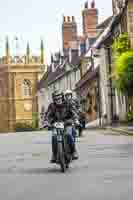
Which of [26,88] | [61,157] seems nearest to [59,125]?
[61,157]

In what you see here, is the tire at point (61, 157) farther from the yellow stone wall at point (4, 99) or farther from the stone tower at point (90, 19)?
the yellow stone wall at point (4, 99)

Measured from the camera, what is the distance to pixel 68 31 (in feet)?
282

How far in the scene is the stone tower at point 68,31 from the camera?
84375 mm

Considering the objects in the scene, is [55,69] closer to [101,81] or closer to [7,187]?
[101,81]

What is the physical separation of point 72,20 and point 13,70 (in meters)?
24.6

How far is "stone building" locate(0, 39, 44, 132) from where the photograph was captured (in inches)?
4124

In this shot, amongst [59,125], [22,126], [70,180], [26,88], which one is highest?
[26,88]

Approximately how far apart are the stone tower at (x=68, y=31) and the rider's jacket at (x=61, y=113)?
68927 millimetres

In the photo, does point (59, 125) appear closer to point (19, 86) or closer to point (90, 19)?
point (90, 19)

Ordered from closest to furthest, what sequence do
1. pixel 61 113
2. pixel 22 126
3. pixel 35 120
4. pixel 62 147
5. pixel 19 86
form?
pixel 62 147
pixel 61 113
pixel 22 126
pixel 35 120
pixel 19 86

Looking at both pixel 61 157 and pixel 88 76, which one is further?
pixel 88 76

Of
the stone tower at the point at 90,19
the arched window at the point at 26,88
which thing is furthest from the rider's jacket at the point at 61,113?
the arched window at the point at 26,88

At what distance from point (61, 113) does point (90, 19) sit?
203 feet

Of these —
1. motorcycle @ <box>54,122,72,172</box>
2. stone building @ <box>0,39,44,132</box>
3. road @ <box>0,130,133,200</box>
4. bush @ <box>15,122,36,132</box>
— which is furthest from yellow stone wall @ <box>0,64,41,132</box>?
motorcycle @ <box>54,122,72,172</box>
